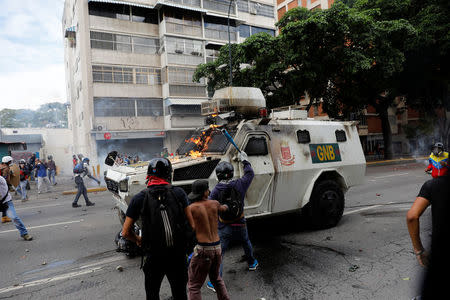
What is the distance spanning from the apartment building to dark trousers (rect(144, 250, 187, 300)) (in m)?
23.2

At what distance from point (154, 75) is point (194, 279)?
26.0 m

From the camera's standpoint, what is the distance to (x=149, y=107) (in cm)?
2673

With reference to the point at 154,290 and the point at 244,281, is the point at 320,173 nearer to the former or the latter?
the point at 244,281

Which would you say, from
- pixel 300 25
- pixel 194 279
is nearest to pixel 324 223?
pixel 194 279

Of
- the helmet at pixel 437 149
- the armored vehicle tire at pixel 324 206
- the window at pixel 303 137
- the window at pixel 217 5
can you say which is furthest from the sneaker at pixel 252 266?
the window at pixel 217 5

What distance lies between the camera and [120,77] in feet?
83.1

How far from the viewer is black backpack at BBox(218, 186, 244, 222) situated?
381cm

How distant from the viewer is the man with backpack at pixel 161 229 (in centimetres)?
269

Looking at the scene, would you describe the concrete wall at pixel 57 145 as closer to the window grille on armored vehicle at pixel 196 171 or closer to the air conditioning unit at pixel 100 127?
the air conditioning unit at pixel 100 127

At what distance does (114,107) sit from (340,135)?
72.8ft

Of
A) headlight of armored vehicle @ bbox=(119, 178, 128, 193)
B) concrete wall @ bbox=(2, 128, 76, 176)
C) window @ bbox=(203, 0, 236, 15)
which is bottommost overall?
headlight of armored vehicle @ bbox=(119, 178, 128, 193)

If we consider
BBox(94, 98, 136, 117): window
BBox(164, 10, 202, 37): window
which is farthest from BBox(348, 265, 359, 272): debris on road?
BBox(164, 10, 202, 37): window

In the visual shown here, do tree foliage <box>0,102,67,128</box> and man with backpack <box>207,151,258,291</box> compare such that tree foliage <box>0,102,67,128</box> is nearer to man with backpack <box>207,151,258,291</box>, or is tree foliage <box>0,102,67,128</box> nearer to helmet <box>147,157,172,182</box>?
man with backpack <box>207,151,258,291</box>

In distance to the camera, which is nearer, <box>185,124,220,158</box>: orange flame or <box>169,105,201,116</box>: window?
<box>185,124,220,158</box>: orange flame
